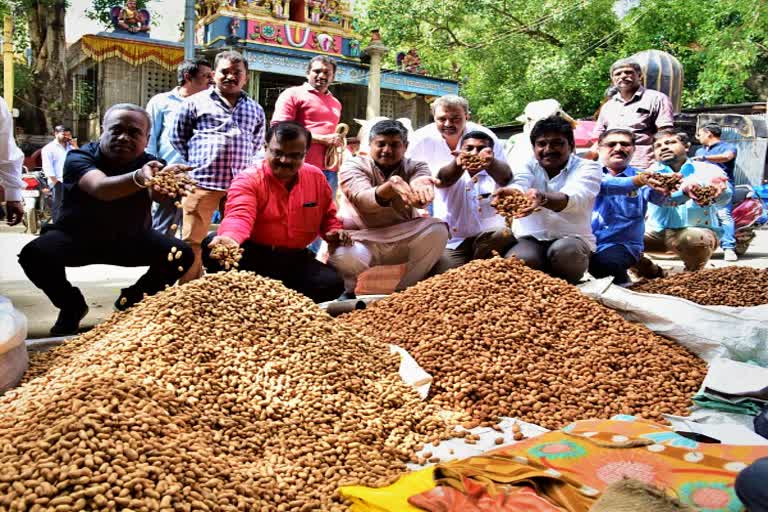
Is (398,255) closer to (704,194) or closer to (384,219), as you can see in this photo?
(384,219)

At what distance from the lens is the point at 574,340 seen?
304 cm

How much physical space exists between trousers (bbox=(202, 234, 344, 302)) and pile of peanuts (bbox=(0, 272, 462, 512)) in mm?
705

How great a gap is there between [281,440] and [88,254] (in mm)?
1829

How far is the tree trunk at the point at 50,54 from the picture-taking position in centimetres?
1335

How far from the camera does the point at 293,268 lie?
379cm

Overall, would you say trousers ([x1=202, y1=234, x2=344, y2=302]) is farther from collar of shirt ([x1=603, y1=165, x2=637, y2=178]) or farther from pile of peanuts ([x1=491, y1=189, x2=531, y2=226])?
collar of shirt ([x1=603, y1=165, x2=637, y2=178])

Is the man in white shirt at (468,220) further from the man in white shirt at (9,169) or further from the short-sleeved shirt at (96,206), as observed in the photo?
the man in white shirt at (9,169)

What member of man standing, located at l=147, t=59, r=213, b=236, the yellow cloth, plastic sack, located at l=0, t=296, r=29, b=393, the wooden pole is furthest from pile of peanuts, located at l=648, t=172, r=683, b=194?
the wooden pole

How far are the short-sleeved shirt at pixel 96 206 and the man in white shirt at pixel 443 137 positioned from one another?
1.67 metres

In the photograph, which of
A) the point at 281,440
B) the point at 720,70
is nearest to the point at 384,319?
the point at 281,440

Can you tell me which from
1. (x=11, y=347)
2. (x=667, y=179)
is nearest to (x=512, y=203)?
(x=667, y=179)

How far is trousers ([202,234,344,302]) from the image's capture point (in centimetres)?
373

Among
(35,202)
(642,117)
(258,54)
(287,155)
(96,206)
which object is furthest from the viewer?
(258,54)

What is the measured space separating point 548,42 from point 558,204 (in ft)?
41.0
